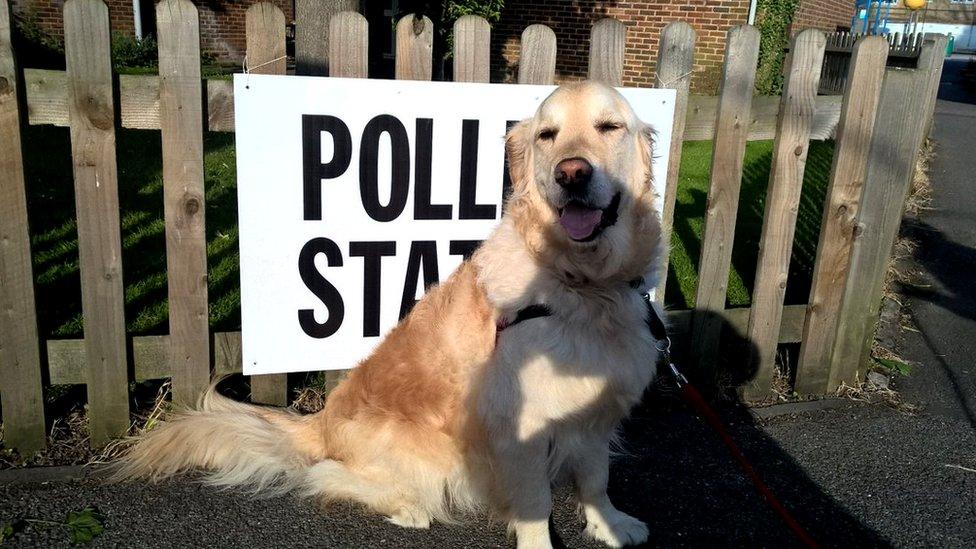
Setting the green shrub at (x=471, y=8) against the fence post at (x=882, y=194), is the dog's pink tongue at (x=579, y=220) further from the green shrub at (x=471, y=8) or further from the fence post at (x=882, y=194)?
the green shrub at (x=471, y=8)

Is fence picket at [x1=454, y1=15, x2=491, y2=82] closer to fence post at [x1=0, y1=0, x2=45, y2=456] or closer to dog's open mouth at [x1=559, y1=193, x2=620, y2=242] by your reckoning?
dog's open mouth at [x1=559, y1=193, x2=620, y2=242]

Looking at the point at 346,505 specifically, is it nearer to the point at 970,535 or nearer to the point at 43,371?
the point at 43,371

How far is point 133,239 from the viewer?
5152mm

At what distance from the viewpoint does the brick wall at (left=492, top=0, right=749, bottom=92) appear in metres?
14.5

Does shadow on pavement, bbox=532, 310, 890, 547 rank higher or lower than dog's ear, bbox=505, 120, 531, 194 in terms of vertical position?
lower

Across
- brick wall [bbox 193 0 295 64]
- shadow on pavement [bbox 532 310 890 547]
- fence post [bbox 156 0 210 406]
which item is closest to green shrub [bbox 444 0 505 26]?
brick wall [bbox 193 0 295 64]

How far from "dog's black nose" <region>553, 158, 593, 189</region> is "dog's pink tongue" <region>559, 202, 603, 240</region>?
0.10m

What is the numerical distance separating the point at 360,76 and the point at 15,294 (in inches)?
64.8

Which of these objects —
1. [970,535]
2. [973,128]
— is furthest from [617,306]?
[973,128]

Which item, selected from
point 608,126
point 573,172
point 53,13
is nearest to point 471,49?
point 608,126

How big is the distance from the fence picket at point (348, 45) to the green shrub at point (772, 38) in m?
13.3

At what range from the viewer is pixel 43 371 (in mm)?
2998

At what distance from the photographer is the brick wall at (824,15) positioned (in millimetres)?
16297

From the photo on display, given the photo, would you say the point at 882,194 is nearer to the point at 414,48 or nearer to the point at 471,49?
the point at 471,49
